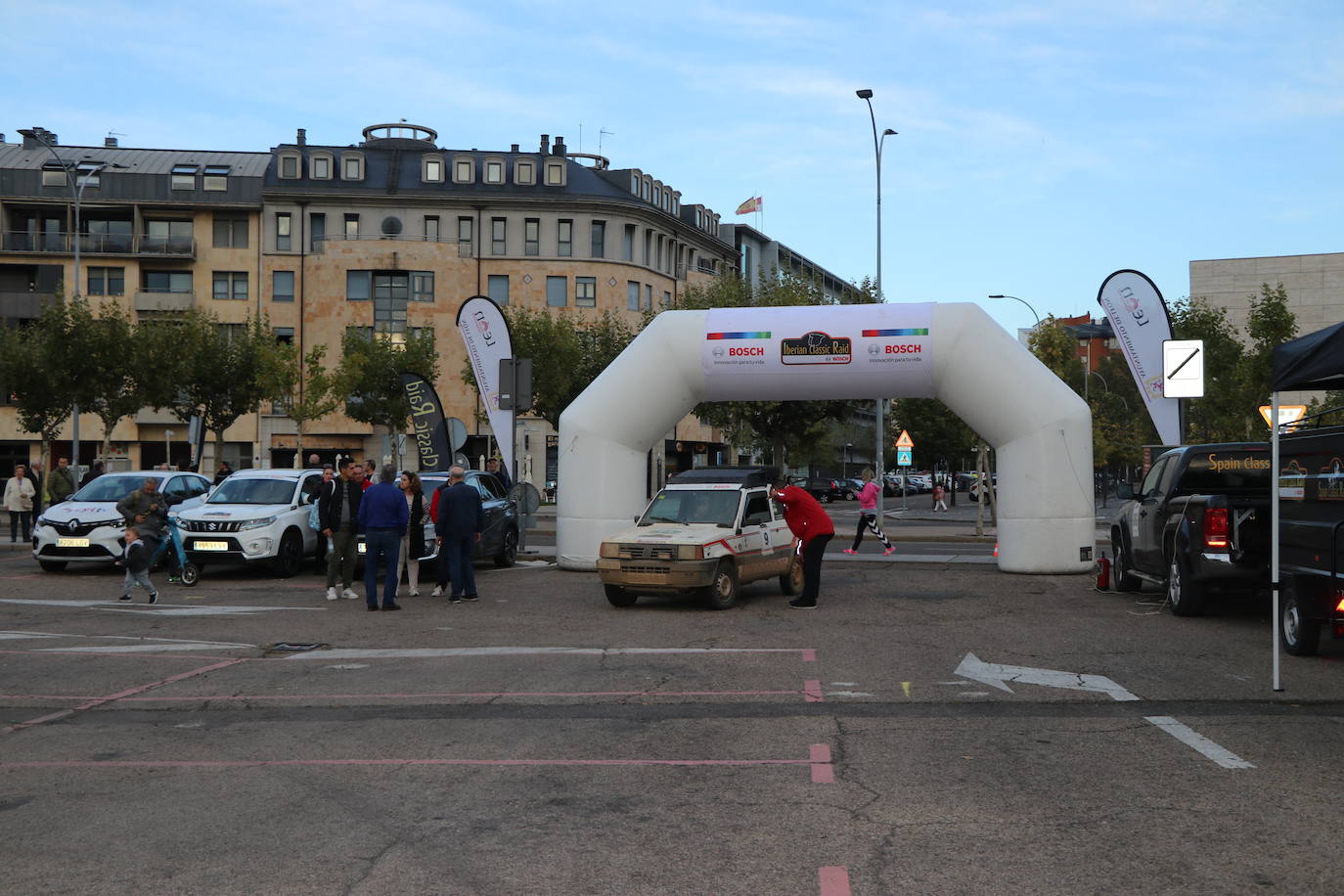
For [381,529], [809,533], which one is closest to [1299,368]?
[809,533]

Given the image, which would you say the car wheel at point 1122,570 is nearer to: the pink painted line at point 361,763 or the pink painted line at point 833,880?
the pink painted line at point 361,763

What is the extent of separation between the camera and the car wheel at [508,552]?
892 inches

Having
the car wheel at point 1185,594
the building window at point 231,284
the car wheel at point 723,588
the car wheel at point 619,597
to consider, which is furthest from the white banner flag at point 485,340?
the building window at point 231,284

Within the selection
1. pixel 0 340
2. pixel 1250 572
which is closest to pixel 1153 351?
pixel 1250 572

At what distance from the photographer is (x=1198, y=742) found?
788cm

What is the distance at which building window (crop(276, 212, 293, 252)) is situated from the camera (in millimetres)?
64875

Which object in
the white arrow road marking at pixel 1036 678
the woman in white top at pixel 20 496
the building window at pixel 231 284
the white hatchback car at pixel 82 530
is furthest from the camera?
the building window at pixel 231 284

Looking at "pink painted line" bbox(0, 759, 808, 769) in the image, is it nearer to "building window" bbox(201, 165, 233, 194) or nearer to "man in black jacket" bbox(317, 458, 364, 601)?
"man in black jacket" bbox(317, 458, 364, 601)

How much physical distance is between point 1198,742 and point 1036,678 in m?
2.65

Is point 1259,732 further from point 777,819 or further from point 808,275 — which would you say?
point 808,275

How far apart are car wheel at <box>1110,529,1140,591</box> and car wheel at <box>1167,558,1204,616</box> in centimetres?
279

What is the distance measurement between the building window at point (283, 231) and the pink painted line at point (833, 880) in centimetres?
6391

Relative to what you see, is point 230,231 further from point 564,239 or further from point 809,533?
point 809,533

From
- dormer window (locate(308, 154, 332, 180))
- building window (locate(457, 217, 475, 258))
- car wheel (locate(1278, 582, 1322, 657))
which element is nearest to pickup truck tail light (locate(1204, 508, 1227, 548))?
car wheel (locate(1278, 582, 1322, 657))
